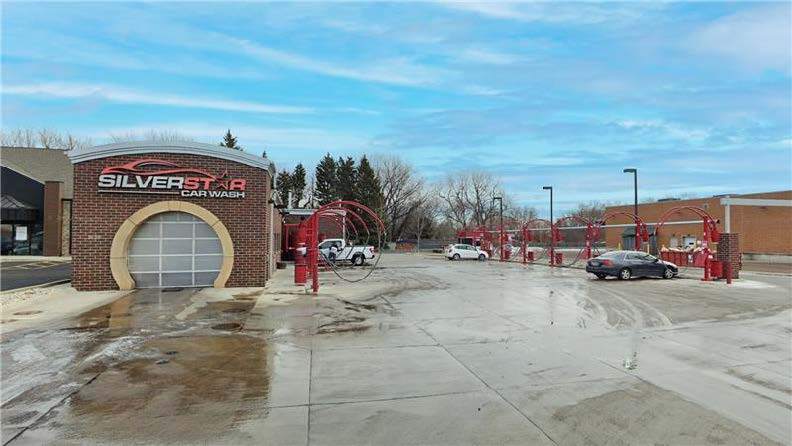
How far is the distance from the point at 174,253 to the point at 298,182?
63.0m

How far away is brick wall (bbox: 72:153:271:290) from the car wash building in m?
0.03

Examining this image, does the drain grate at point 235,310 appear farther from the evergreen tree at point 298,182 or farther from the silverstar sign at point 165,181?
the evergreen tree at point 298,182

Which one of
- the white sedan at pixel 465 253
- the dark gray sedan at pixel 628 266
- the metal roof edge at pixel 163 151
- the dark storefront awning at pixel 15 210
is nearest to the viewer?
the metal roof edge at pixel 163 151

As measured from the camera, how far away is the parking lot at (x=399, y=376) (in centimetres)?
495

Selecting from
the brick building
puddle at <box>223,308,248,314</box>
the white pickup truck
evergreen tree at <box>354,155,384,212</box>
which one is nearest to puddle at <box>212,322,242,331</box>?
puddle at <box>223,308,248,314</box>

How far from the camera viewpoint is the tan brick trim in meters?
16.9

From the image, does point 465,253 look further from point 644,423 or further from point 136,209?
point 644,423

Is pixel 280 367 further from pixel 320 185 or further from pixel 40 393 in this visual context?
pixel 320 185

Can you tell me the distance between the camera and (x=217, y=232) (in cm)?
1773

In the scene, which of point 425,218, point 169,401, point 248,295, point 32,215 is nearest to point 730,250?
point 248,295

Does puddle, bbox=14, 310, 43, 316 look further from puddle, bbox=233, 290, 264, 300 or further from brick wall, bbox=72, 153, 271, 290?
puddle, bbox=233, 290, 264, 300

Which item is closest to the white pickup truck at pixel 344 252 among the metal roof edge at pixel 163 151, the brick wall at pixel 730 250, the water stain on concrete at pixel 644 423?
the metal roof edge at pixel 163 151

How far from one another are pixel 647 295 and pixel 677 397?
11328 millimetres

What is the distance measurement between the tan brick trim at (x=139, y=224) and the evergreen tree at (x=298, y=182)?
60.9m
